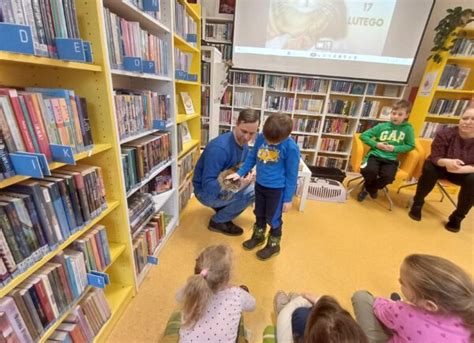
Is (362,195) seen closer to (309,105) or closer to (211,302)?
(309,105)

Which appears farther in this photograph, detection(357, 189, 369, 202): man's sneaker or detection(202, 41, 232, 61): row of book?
detection(202, 41, 232, 61): row of book

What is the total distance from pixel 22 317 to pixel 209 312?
0.58 meters

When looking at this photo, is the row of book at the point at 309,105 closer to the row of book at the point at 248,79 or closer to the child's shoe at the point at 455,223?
the row of book at the point at 248,79

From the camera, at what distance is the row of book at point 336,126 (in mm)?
3359

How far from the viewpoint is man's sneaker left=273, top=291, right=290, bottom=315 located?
4.11ft

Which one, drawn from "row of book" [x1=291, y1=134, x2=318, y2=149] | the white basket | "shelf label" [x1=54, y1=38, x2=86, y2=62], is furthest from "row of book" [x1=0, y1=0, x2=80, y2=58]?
"row of book" [x1=291, y1=134, x2=318, y2=149]

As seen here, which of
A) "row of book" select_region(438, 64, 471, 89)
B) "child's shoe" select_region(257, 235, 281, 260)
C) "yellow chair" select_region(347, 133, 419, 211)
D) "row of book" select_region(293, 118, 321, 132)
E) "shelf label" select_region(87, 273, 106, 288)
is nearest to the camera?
"shelf label" select_region(87, 273, 106, 288)

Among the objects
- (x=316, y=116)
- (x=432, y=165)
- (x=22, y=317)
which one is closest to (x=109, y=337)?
(x=22, y=317)

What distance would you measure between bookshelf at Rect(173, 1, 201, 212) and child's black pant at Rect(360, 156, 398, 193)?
5.92ft

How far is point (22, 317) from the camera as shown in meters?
0.72

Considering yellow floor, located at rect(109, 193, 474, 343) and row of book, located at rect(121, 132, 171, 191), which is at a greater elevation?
row of book, located at rect(121, 132, 171, 191)

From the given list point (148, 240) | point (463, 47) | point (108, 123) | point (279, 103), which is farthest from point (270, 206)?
point (463, 47)

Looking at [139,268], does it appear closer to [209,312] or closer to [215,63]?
[209,312]

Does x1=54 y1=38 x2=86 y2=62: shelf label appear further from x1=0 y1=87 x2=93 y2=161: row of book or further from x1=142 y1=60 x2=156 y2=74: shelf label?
x1=142 y1=60 x2=156 y2=74: shelf label
